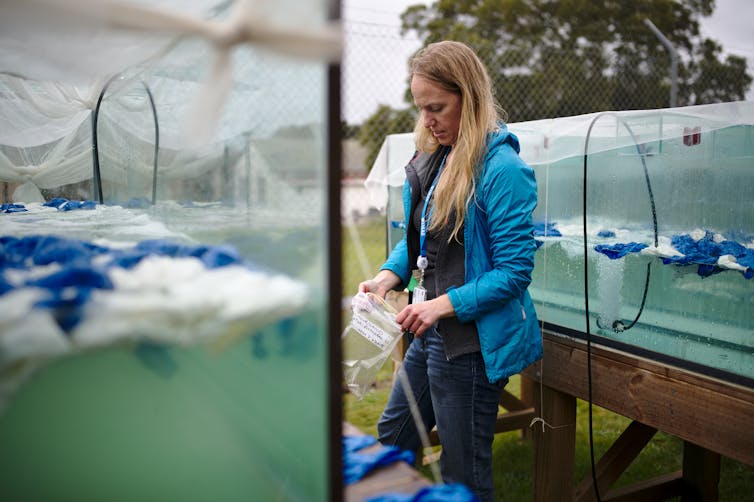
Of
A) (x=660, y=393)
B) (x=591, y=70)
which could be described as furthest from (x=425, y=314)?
(x=591, y=70)

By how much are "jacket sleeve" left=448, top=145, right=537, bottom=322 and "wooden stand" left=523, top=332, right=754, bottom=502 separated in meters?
0.80

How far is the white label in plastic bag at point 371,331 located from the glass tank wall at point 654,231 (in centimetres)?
96

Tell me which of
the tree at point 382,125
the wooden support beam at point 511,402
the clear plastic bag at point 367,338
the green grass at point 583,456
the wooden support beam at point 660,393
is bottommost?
the green grass at point 583,456

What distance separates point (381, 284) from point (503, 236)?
0.49m

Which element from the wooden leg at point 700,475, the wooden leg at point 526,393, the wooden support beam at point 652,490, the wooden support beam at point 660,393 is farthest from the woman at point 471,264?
the wooden leg at point 526,393

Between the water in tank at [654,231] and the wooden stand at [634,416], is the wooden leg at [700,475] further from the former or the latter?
the water in tank at [654,231]

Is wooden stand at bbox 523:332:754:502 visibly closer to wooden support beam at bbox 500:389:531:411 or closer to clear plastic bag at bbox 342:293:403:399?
wooden support beam at bbox 500:389:531:411

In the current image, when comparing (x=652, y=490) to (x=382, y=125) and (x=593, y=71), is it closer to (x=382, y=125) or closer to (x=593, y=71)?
(x=382, y=125)

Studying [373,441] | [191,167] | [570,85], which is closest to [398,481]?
[373,441]

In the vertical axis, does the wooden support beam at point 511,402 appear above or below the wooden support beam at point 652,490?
above

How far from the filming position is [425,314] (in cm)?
156

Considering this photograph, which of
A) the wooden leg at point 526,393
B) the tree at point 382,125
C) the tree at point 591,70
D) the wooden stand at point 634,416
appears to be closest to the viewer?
the wooden stand at point 634,416

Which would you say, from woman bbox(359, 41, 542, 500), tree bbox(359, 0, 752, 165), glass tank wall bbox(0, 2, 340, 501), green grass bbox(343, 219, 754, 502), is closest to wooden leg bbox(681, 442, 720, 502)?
green grass bbox(343, 219, 754, 502)

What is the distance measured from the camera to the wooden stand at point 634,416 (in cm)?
183
